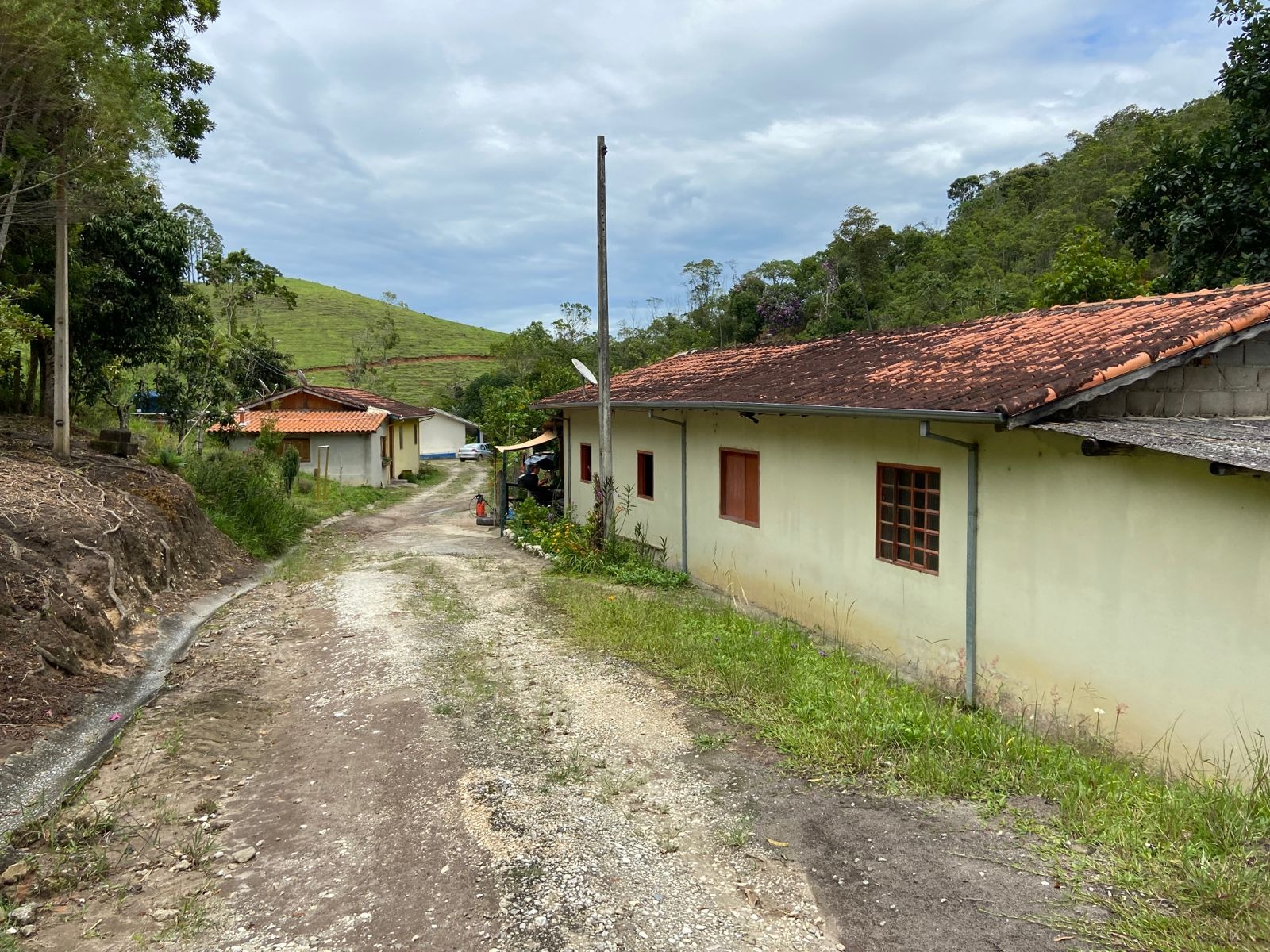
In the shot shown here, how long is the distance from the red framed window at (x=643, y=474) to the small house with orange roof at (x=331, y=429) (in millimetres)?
18069

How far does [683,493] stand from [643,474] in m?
1.91

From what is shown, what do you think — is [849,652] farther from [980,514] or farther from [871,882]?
[871,882]

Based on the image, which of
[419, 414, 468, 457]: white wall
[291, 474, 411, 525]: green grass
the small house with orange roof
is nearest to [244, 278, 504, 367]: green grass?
[419, 414, 468, 457]: white wall

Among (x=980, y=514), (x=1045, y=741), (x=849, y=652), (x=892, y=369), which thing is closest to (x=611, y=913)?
(x=1045, y=741)

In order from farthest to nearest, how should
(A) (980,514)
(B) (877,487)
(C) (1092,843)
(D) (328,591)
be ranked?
1. (D) (328,591)
2. (B) (877,487)
3. (A) (980,514)
4. (C) (1092,843)

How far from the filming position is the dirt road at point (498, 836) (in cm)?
353

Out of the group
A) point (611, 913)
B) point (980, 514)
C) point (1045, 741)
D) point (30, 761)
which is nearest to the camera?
point (611, 913)

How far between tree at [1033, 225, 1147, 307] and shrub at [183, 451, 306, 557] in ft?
51.7

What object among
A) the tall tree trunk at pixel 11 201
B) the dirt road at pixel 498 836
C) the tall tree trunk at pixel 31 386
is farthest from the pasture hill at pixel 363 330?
the dirt road at pixel 498 836

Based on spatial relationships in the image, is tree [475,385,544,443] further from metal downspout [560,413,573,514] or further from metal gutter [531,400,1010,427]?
metal gutter [531,400,1010,427]

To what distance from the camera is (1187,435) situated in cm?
551

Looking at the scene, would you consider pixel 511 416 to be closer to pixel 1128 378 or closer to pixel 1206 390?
pixel 1206 390

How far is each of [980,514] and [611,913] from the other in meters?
4.88

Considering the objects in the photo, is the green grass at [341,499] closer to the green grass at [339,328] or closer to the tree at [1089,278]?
the tree at [1089,278]
